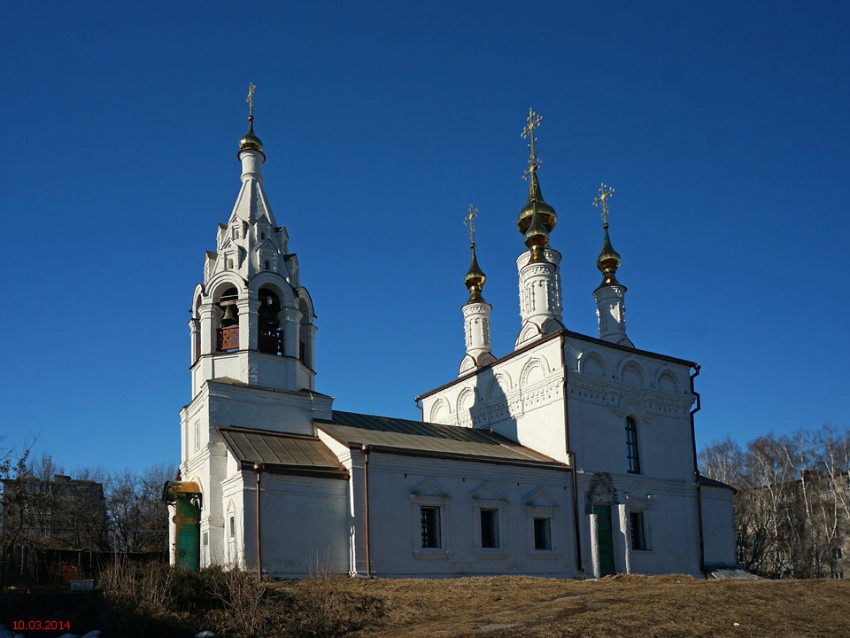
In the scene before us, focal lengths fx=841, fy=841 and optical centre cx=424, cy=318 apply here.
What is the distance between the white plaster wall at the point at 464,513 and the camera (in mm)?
18812

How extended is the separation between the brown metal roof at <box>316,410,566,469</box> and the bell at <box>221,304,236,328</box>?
3.35 meters

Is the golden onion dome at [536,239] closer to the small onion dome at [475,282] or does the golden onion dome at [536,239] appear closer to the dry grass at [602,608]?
the small onion dome at [475,282]

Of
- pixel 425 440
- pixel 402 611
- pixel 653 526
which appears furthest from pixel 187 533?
pixel 653 526

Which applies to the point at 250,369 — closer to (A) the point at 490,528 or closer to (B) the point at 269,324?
(B) the point at 269,324

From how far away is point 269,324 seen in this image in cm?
Answer: 2128

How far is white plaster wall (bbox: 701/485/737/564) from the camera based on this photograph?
25.3 meters

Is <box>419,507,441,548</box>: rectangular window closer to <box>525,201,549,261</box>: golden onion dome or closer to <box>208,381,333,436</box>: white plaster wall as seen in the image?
<box>208,381,333,436</box>: white plaster wall

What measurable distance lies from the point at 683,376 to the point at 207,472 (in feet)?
49.1

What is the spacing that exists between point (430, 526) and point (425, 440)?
2.72 m

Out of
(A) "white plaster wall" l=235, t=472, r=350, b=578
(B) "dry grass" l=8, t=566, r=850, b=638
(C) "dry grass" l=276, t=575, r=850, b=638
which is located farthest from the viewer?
(A) "white plaster wall" l=235, t=472, r=350, b=578

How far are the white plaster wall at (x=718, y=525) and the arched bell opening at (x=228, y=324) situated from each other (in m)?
14.8

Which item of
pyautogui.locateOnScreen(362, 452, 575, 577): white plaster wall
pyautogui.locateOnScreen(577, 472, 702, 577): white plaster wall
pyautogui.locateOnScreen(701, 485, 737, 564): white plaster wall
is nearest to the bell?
pyautogui.locateOnScreen(362, 452, 575, 577): white plaster wall

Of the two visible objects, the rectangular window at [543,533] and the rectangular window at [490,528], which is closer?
the rectangular window at [490,528]

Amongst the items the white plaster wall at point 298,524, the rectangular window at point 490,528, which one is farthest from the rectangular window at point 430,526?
the white plaster wall at point 298,524
